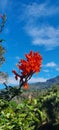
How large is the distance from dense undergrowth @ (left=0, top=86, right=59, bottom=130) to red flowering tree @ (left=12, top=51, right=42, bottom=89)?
27.2 inches

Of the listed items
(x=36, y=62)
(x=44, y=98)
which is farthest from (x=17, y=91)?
(x=44, y=98)

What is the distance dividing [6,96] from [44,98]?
1816 millimetres

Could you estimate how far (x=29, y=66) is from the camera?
962 centimetres

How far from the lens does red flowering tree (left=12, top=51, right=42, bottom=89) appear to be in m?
9.61

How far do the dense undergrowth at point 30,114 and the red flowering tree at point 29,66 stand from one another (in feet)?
2.26

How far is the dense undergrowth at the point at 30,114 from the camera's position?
8.16 metres

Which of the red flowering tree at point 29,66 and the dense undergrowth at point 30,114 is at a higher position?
the red flowering tree at point 29,66

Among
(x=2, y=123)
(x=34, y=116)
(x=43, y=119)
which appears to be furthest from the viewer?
(x=43, y=119)

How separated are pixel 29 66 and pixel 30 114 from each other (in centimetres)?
148

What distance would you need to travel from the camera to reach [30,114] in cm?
889

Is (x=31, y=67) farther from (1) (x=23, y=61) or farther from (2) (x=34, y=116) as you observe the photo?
(2) (x=34, y=116)

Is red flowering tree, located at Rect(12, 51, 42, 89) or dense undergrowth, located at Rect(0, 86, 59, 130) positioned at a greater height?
red flowering tree, located at Rect(12, 51, 42, 89)

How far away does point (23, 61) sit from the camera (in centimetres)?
986

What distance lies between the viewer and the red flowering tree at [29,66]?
9.61 m
